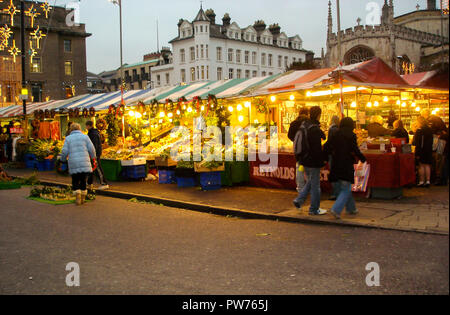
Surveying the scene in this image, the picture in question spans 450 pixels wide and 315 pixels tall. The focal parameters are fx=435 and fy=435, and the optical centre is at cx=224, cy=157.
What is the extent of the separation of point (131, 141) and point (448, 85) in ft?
56.6

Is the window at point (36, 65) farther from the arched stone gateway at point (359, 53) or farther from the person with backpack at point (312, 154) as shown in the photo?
the person with backpack at point (312, 154)

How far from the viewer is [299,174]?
9461 mm

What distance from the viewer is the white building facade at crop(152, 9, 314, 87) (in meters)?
69.5

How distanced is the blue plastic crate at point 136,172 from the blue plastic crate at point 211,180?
3483 mm

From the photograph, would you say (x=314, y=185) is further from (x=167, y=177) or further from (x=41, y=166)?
(x=41, y=166)

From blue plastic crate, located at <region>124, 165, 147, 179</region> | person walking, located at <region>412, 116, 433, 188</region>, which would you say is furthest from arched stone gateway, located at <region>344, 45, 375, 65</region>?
person walking, located at <region>412, 116, 433, 188</region>

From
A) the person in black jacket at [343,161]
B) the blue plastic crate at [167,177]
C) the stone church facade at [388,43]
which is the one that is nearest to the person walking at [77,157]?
the blue plastic crate at [167,177]

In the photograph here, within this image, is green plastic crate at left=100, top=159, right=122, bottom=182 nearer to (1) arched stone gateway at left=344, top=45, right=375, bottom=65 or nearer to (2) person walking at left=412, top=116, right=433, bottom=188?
(2) person walking at left=412, top=116, right=433, bottom=188

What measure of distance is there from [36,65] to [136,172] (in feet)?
157

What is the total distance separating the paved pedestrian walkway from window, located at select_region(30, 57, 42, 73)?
48.0 metres

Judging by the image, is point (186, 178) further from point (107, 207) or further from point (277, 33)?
point (277, 33)

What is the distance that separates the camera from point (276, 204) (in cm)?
978

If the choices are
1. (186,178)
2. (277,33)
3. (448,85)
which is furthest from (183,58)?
(448,85)

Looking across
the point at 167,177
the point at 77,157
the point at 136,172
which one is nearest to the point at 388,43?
the point at 136,172
